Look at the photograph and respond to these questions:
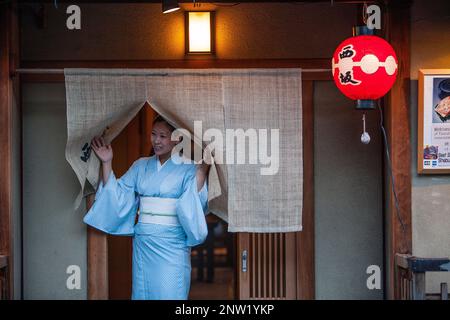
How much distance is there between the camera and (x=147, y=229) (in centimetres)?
664

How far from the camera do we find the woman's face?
6.70 meters

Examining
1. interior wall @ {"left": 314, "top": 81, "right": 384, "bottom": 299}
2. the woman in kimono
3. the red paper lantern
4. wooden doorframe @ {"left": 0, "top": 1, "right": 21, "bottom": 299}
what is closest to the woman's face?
the woman in kimono

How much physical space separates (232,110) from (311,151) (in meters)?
1.09

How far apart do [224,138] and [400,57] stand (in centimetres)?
184

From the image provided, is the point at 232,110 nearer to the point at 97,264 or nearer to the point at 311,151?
the point at 311,151

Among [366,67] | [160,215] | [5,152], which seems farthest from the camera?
→ [160,215]

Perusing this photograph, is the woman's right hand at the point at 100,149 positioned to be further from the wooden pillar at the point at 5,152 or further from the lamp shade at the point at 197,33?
the lamp shade at the point at 197,33

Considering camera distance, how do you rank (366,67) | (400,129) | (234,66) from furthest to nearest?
1. (234,66)
2. (400,129)
3. (366,67)

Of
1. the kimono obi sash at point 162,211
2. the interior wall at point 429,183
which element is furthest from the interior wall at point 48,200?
the interior wall at point 429,183

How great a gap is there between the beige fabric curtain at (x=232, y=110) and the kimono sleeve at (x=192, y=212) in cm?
31

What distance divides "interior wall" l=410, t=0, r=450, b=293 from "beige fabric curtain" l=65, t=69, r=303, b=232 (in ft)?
3.63

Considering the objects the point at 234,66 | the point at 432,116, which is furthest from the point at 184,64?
the point at 432,116

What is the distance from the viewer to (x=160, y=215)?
21.8 ft

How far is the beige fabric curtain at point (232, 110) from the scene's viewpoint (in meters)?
6.42
